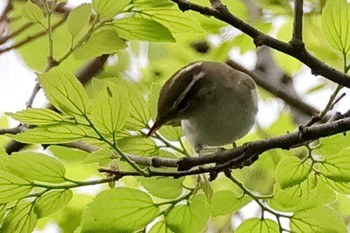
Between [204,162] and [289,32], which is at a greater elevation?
[204,162]

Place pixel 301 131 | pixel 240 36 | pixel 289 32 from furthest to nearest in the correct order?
pixel 289 32
pixel 240 36
pixel 301 131

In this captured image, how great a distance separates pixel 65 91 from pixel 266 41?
11 centimetres

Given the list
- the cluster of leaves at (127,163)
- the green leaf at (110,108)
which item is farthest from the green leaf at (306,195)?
the green leaf at (110,108)

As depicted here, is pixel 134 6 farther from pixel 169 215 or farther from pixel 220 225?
pixel 220 225

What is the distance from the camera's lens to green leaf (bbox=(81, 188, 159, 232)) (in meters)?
0.39

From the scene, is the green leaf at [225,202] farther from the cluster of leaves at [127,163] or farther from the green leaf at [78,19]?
the green leaf at [78,19]

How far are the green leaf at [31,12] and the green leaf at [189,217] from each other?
0.15m

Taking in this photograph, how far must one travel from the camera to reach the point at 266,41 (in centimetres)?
37

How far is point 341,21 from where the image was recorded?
39cm

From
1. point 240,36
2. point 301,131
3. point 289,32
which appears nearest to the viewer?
point 301,131

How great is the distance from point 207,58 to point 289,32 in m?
0.10

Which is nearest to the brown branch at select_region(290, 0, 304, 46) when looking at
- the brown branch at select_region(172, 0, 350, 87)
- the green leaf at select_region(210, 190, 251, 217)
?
the brown branch at select_region(172, 0, 350, 87)

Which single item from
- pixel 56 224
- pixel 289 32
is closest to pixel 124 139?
pixel 56 224

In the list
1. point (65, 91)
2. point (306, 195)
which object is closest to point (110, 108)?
point (65, 91)
